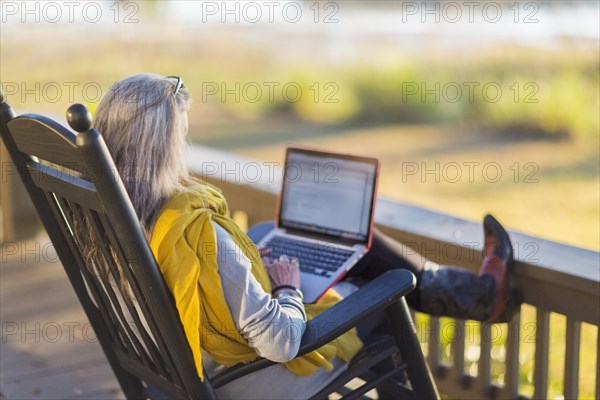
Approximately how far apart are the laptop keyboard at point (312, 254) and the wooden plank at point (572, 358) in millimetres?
642

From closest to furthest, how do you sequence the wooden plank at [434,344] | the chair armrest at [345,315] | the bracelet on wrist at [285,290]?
the chair armrest at [345,315] → the bracelet on wrist at [285,290] → the wooden plank at [434,344]

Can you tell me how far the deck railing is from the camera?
8.19 feet

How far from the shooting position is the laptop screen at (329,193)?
2607 mm

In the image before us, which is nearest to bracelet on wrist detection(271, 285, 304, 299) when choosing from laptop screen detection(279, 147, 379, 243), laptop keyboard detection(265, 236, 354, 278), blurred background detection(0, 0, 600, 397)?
laptop keyboard detection(265, 236, 354, 278)

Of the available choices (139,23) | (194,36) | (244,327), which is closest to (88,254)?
(244,327)

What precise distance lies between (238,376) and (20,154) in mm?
698

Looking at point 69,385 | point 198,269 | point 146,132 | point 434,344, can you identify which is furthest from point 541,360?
point 69,385

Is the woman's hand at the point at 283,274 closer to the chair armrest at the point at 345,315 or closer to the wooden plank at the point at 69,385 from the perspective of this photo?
the chair armrest at the point at 345,315

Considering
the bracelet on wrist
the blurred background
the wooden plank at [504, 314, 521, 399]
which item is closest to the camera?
the bracelet on wrist

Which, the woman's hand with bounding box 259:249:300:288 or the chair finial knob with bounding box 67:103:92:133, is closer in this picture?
the chair finial knob with bounding box 67:103:92:133

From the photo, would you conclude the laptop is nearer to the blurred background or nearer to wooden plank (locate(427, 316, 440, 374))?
wooden plank (locate(427, 316, 440, 374))

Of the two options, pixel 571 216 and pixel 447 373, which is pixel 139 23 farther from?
pixel 447 373

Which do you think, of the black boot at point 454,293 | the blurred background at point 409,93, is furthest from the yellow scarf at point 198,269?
the blurred background at point 409,93

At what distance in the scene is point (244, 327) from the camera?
194 centimetres
